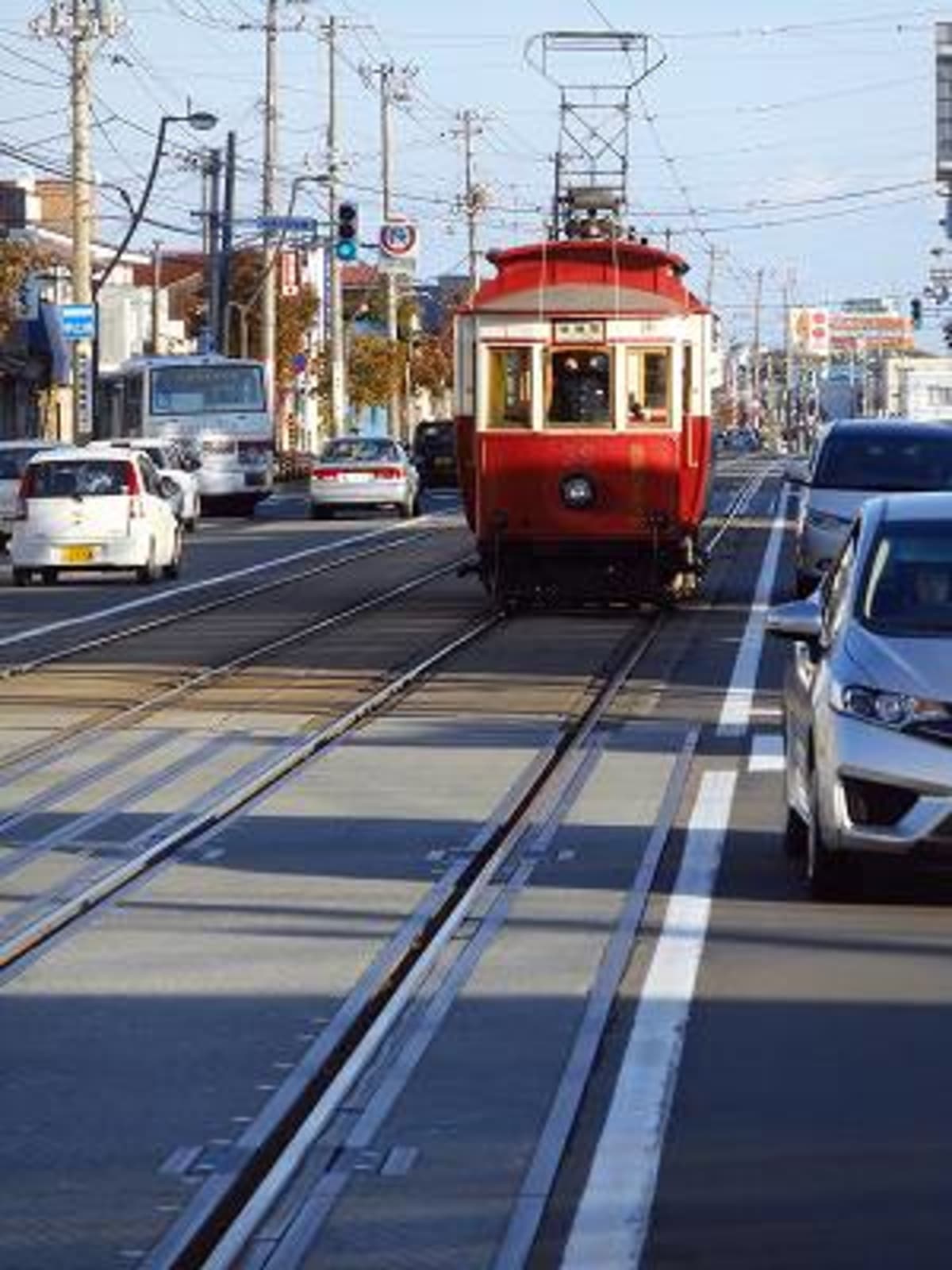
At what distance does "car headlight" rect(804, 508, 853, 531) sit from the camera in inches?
1211

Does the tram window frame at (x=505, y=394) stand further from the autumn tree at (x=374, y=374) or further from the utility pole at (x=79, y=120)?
the autumn tree at (x=374, y=374)

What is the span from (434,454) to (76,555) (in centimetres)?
4255

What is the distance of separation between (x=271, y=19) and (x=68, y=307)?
2450 centimetres

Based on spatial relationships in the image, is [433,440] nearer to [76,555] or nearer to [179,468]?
[179,468]

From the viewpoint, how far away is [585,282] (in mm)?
30203

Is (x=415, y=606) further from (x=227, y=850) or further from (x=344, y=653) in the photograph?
(x=227, y=850)

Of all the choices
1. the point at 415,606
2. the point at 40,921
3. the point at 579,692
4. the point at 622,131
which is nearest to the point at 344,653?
the point at 579,692

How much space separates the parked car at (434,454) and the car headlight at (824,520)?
47.7 meters

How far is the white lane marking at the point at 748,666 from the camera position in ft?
67.3

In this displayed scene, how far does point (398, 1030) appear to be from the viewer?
10.2 meters

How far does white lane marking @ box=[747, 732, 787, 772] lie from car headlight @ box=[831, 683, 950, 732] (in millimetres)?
4412

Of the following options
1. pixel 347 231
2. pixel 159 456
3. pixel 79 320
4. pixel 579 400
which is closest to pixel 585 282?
pixel 579 400

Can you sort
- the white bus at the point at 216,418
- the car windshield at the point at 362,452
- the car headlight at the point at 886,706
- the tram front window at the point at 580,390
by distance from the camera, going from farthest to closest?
1. the white bus at the point at 216,418
2. the car windshield at the point at 362,452
3. the tram front window at the point at 580,390
4. the car headlight at the point at 886,706

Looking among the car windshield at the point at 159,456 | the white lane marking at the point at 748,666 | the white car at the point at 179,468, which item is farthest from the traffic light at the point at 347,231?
the white lane marking at the point at 748,666
